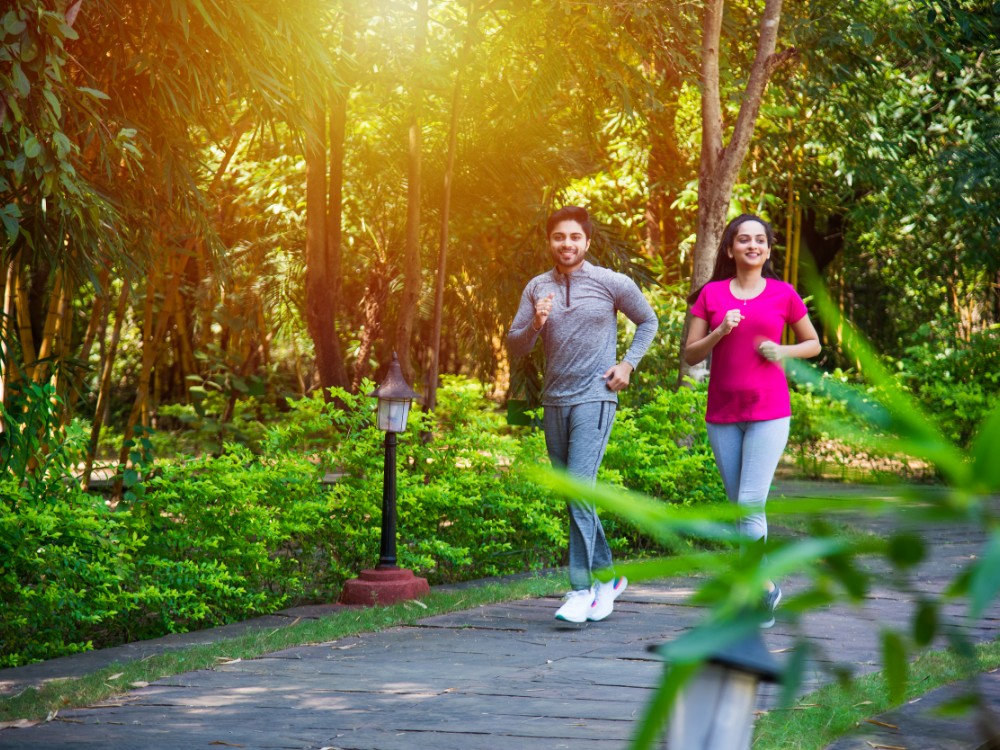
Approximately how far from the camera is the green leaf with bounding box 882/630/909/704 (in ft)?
2.53

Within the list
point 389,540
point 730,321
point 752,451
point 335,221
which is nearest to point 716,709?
point 730,321

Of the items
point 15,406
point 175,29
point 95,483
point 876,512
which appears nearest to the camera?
point 876,512

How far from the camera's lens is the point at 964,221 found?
15.2m

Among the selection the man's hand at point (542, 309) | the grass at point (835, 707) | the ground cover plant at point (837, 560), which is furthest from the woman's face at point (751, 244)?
the ground cover plant at point (837, 560)

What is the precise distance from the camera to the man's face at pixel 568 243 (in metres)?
5.84

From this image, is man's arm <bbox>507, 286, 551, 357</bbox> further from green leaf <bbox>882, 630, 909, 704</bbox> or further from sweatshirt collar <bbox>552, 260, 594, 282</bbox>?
green leaf <bbox>882, 630, 909, 704</bbox>

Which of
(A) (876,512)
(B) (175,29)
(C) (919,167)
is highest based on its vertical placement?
(C) (919,167)

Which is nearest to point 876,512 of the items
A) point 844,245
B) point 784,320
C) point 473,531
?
point 784,320

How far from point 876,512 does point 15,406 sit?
5292mm

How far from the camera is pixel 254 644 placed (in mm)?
5227

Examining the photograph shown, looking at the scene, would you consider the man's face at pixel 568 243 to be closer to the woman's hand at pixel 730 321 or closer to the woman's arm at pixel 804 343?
the woman's hand at pixel 730 321

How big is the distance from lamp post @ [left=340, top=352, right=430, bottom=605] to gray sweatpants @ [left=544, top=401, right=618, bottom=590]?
1057mm

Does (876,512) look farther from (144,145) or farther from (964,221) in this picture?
(964,221)

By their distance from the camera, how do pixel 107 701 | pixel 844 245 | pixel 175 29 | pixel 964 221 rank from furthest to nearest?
pixel 844 245
pixel 964 221
pixel 175 29
pixel 107 701
